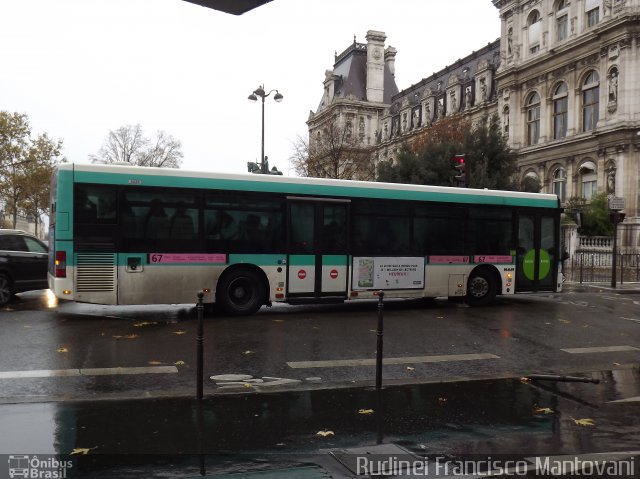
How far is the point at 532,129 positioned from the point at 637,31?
524 inches

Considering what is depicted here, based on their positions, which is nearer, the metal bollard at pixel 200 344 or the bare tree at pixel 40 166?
the metal bollard at pixel 200 344

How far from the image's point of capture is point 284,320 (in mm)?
12047

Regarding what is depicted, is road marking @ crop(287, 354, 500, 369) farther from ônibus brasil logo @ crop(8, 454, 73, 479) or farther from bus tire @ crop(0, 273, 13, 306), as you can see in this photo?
bus tire @ crop(0, 273, 13, 306)

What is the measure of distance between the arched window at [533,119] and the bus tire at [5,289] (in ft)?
158

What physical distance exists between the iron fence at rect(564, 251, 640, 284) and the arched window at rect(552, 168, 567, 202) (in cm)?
1215

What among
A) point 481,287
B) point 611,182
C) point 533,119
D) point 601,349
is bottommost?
point 601,349

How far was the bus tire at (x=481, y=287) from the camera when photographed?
14.9 metres

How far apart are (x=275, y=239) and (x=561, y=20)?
4622 centimetres

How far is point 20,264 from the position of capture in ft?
44.4

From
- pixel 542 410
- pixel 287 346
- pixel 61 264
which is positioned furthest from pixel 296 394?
pixel 61 264

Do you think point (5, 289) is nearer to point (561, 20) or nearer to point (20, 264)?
point (20, 264)

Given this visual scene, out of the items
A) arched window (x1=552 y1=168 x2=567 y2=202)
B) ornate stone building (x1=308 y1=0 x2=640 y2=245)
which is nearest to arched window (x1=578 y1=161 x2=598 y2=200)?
ornate stone building (x1=308 y1=0 x2=640 y2=245)

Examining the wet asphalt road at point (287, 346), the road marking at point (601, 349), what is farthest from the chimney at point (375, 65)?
the road marking at point (601, 349)

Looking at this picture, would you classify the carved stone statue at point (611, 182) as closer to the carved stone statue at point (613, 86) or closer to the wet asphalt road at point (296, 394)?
the carved stone statue at point (613, 86)
